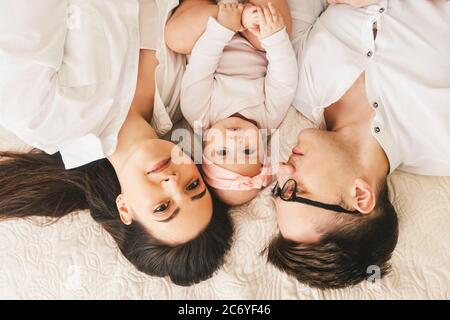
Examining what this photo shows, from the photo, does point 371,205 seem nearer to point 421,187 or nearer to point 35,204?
point 421,187

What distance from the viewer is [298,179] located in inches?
41.9

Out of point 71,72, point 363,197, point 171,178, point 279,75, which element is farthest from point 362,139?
point 71,72

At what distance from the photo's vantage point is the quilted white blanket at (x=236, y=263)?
110 centimetres

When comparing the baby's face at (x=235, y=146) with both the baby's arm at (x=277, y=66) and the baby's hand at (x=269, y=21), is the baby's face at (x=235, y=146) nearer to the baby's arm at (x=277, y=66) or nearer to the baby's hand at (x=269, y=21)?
the baby's arm at (x=277, y=66)

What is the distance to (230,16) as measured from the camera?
43.2 inches

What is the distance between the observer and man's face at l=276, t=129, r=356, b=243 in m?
1.03

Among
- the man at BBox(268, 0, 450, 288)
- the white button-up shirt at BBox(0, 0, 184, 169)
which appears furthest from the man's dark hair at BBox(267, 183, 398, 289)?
the white button-up shirt at BBox(0, 0, 184, 169)

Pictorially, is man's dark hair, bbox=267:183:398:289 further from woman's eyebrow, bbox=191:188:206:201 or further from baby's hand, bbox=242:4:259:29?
baby's hand, bbox=242:4:259:29

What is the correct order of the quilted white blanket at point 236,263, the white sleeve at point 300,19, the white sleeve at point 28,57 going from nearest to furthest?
the white sleeve at point 28,57 < the quilted white blanket at point 236,263 < the white sleeve at point 300,19

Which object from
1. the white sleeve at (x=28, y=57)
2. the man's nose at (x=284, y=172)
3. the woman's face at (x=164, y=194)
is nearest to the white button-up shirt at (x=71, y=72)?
the white sleeve at (x=28, y=57)

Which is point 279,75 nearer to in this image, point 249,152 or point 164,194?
point 249,152

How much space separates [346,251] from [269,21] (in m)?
0.56

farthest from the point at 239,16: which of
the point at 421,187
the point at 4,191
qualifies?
the point at 4,191

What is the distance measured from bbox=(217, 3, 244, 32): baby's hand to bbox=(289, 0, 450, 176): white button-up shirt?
21 cm
